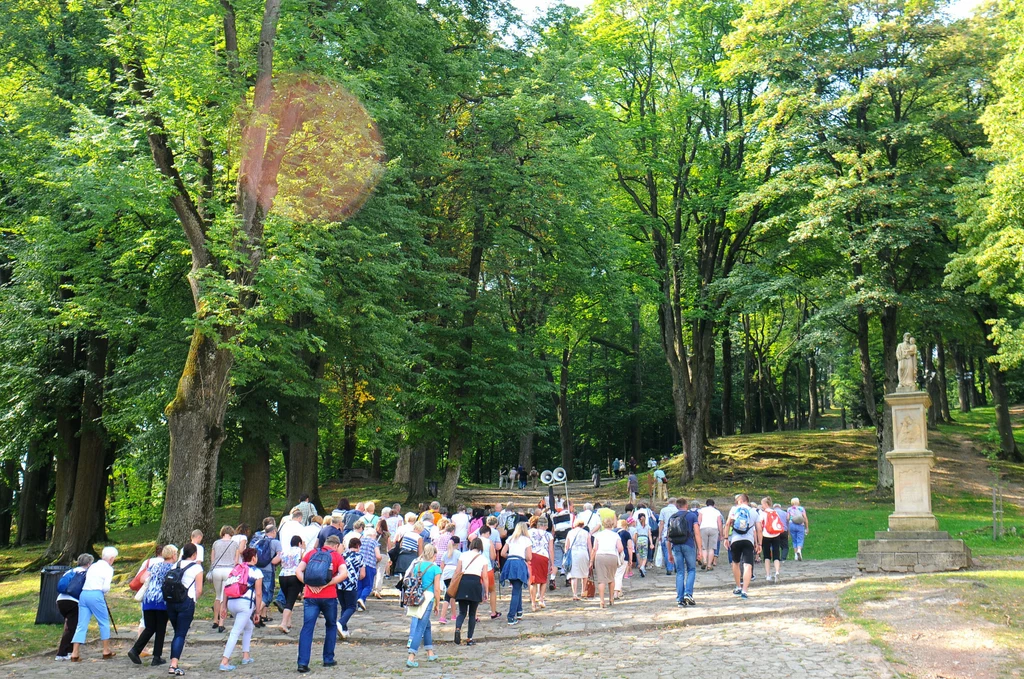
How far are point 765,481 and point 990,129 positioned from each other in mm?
14894

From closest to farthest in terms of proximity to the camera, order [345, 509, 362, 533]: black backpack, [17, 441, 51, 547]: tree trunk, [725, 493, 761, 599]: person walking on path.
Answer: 1. [725, 493, 761, 599]: person walking on path
2. [345, 509, 362, 533]: black backpack
3. [17, 441, 51, 547]: tree trunk

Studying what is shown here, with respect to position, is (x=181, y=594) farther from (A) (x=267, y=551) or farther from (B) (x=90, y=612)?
(A) (x=267, y=551)

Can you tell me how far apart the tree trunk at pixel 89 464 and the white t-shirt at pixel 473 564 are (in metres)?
13.4

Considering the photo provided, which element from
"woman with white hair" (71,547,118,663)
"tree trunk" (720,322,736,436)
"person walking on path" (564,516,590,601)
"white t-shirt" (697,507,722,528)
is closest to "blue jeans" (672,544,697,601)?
"person walking on path" (564,516,590,601)

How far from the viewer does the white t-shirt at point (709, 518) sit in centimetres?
→ 1606

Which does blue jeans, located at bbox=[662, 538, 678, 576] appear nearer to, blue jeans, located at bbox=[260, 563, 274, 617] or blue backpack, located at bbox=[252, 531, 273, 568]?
blue jeans, located at bbox=[260, 563, 274, 617]

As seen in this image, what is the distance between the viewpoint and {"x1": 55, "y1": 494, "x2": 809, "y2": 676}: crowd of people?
33.2ft

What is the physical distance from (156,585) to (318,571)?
195cm

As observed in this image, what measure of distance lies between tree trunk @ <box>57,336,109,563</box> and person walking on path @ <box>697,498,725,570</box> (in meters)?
14.4

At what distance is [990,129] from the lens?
23266 millimetres

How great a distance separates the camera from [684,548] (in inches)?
508

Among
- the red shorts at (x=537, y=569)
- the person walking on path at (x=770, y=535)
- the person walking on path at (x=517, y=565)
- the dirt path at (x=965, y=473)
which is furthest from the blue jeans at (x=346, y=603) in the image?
the dirt path at (x=965, y=473)

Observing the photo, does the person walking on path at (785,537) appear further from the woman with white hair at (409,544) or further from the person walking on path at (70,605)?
the person walking on path at (70,605)

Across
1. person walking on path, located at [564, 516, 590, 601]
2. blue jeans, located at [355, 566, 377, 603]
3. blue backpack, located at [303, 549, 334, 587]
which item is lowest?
blue jeans, located at [355, 566, 377, 603]
